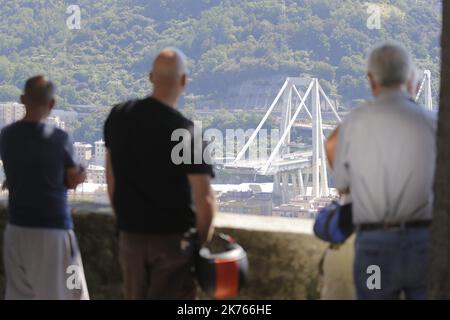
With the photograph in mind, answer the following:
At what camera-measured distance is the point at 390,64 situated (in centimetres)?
274

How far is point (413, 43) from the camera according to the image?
88.6ft

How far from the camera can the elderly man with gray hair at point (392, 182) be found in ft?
8.84

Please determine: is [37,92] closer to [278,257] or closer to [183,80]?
[183,80]

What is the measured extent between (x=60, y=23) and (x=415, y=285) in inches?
1089

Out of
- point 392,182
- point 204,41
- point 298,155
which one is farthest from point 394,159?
point 204,41

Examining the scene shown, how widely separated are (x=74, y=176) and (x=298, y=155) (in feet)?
74.1

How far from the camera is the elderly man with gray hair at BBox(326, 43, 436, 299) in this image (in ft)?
8.84

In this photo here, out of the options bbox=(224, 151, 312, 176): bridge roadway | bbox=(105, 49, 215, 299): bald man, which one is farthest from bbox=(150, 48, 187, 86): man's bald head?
bbox=(224, 151, 312, 176): bridge roadway

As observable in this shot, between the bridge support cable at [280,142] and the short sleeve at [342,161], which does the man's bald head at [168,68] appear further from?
the bridge support cable at [280,142]

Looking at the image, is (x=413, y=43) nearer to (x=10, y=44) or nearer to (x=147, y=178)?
(x=10, y=44)

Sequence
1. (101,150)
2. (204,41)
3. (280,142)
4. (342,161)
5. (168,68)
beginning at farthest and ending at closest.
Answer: (204,41) → (280,142) → (101,150) → (168,68) → (342,161)

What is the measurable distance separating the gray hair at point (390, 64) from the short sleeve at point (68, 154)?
124 centimetres
